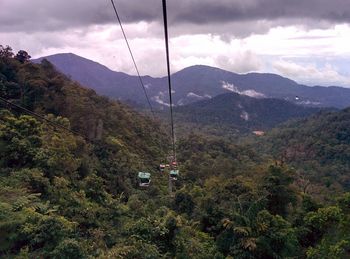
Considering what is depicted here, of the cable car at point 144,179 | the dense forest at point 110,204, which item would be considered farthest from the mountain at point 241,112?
the cable car at point 144,179

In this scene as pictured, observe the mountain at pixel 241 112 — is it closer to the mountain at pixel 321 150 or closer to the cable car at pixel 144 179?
the mountain at pixel 321 150

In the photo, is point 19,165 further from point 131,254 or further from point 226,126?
point 226,126

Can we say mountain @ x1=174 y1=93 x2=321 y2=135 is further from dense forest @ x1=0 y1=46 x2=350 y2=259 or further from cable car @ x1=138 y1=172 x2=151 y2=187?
cable car @ x1=138 y1=172 x2=151 y2=187

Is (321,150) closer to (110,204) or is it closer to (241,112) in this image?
(110,204)

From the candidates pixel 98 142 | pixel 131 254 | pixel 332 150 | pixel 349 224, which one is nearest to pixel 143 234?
pixel 131 254

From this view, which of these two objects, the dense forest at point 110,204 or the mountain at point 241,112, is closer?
the dense forest at point 110,204

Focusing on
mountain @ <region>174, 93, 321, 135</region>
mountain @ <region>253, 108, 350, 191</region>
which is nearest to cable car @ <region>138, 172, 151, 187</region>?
mountain @ <region>253, 108, 350, 191</region>
